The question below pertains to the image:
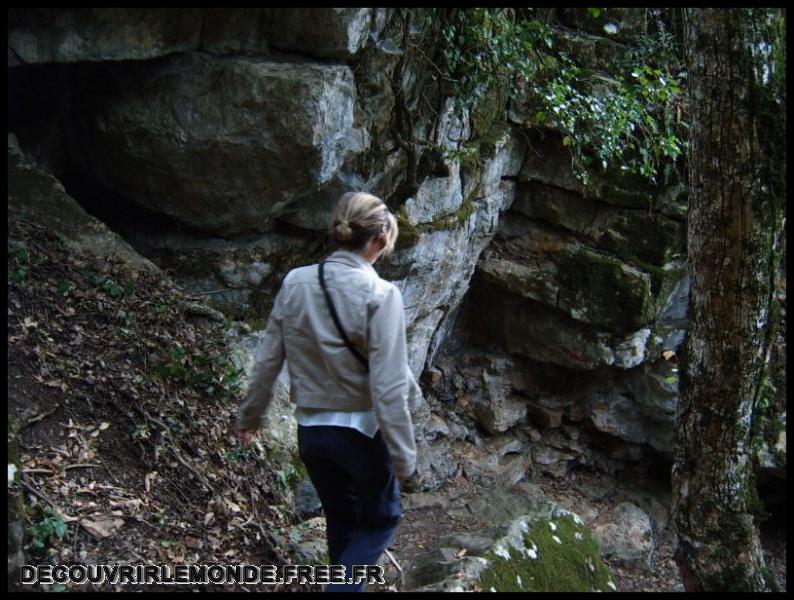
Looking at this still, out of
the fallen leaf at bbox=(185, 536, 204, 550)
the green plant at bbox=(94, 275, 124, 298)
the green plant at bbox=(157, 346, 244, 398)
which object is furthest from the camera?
the green plant at bbox=(94, 275, 124, 298)

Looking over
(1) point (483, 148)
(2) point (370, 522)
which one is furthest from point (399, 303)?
(1) point (483, 148)

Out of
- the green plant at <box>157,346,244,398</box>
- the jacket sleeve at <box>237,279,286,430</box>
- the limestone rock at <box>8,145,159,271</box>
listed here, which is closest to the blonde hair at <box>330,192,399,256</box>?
the jacket sleeve at <box>237,279,286,430</box>

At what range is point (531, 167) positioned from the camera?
1002 centimetres

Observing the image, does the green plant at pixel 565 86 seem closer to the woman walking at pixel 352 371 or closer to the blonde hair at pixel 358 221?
the blonde hair at pixel 358 221

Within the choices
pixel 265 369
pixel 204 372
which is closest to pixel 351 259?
pixel 265 369

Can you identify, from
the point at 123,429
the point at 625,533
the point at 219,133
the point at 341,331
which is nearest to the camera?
the point at 341,331

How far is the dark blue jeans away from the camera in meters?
2.88

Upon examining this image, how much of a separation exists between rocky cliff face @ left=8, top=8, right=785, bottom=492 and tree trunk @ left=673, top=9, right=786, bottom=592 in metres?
3.06

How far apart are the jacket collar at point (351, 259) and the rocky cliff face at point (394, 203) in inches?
110

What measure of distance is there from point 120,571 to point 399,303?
2.09 m

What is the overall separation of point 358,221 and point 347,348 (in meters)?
0.57

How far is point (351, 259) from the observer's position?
2.88 m

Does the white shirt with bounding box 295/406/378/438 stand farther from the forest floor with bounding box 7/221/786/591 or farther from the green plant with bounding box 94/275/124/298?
the green plant with bounding box 94/275/124/298

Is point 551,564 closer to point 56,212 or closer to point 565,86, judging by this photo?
point 56,212
